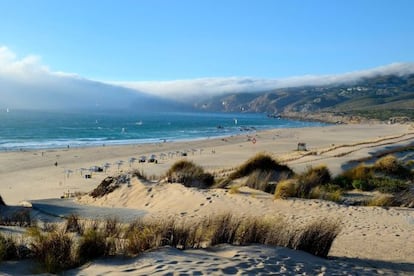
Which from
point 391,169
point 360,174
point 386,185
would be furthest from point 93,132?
point 386,185

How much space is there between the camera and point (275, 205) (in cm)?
1233

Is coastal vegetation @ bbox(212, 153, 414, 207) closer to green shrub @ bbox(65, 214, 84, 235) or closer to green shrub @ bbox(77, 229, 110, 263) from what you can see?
green shrub @ bbox(65, 214, 84, 235)

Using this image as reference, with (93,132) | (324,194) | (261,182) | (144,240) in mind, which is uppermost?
(144,240)

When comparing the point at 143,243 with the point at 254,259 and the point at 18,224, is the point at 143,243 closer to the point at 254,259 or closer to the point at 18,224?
the point at 254,259

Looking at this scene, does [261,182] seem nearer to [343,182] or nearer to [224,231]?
[343,182]

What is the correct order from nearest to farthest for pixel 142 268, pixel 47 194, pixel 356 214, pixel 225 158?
pixel 142 268, pixel 356 214, pixel 47 194, pixel 225 158

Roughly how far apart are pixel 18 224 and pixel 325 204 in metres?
7.74

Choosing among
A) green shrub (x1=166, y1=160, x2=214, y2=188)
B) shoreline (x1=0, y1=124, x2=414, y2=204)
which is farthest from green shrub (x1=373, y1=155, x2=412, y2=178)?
green shrub (x1=166, y1=160, x2=214, y2=188)

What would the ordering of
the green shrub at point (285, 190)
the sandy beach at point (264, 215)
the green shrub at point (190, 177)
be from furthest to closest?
the green shrub at point (190, 177)
the green shrub at point (285, 190)
the sandy beach at point (264, 215)

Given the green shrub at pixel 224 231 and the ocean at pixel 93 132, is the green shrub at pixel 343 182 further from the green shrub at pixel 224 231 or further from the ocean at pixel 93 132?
the ocean at pixel 93 132

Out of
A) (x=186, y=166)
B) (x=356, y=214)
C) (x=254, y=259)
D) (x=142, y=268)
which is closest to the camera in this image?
(x=142, y=268)

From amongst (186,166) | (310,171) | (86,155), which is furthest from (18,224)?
(86,155)

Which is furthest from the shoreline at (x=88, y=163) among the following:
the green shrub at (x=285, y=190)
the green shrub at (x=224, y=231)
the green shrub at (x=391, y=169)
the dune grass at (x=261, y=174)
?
the green shrub at (x=224, y=231)

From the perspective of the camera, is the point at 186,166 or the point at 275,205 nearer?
the point at 275,205
